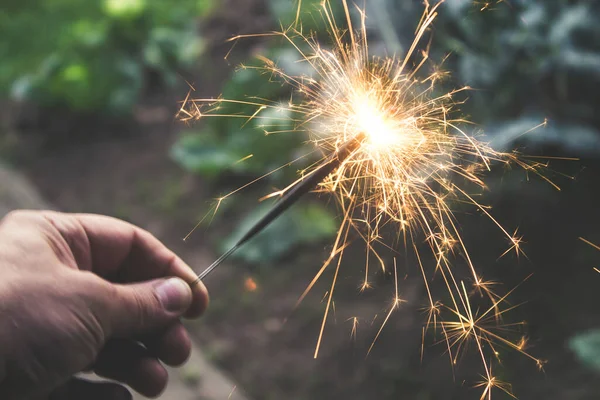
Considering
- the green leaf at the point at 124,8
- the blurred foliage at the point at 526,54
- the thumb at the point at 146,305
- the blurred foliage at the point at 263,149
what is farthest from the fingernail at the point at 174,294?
the green leaf at the point at 124,8

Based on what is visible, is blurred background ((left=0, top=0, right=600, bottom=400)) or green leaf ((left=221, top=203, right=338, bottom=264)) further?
green leaf ((left=221, top=203, right=338, bottom=264))

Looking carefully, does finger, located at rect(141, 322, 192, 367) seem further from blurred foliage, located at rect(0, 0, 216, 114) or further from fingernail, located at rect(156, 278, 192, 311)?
blurred foliage, located at rect(0, 0, 216, 114)

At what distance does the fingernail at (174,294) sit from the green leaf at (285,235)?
1004 mm

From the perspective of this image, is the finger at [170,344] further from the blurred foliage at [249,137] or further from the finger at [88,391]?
the blurred foliage at [249,137]

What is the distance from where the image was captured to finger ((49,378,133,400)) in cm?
98

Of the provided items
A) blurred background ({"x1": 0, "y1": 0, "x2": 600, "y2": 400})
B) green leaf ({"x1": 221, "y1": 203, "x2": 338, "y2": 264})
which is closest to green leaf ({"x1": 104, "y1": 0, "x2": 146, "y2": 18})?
blurred background ({"x1": 0, "y1": 0, "x2": 600, "y2": 400})

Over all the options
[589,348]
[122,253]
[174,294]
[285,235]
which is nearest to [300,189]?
[174,294]

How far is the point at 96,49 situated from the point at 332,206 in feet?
4.34

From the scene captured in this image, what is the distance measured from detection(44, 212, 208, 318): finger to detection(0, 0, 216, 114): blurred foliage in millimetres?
1766

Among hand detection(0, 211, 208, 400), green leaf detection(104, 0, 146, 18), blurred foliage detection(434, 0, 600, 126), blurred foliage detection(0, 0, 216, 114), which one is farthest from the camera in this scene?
green leaf detection(104, 0, 146, 18)

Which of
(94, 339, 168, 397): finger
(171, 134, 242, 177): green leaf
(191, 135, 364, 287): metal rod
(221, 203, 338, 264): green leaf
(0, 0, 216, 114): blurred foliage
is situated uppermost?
(191, 135, 364, 287): metal rod

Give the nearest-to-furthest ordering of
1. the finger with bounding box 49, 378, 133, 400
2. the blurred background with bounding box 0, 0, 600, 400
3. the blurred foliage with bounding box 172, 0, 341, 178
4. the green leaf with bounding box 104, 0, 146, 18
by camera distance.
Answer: the finger with bounding box 49, 378, 133, 400 < the blurred background with bounding box 0, 0, 600, 400 < the blurred foliage with bounding box 172, 0, 341, 178 < the green leaf with bounding box 104, 0, 146, 18

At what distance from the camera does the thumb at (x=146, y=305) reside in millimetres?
913

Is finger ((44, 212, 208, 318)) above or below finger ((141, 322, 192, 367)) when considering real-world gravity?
above
